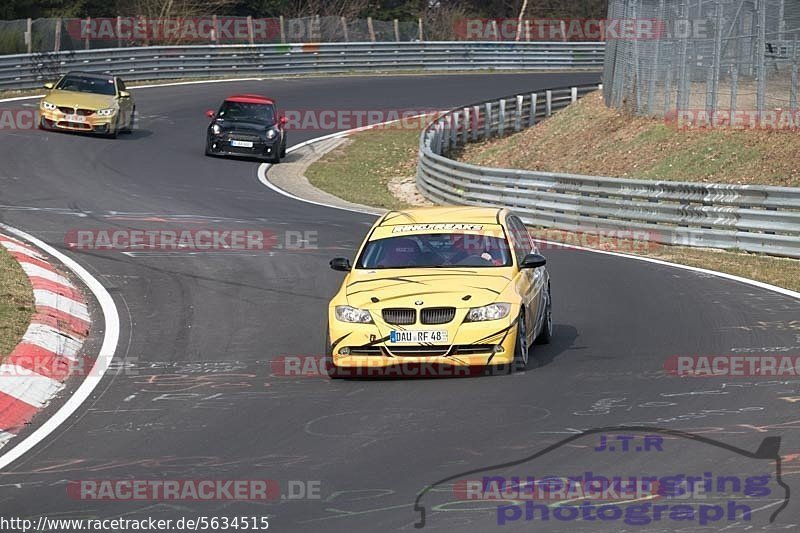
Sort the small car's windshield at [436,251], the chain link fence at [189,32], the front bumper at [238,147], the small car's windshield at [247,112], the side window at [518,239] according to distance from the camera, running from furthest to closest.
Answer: the chain link fence at [189,32]
the small car's windshield at [247,112]
the front bumper at [238,147]
the side window at [518,239]
the small car's windshield at [436,251]

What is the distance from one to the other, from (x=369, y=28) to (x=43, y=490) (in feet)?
182

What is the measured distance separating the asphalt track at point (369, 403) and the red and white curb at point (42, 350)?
36cm

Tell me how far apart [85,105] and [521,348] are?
81.0ft

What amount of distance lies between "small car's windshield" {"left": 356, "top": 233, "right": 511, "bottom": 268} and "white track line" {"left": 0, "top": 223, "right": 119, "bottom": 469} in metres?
2.52

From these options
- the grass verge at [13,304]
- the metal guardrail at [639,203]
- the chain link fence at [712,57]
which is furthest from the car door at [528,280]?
the chain link fence at [712,57]

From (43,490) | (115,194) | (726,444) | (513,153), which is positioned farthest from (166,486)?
(513,153)

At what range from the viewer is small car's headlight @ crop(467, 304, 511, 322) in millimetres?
11148

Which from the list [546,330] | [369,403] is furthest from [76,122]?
[369,403]

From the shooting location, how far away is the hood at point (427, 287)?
1123cm

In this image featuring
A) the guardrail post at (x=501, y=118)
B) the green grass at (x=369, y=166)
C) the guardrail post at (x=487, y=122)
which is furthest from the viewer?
the guardrail post at (x=501, y=118)

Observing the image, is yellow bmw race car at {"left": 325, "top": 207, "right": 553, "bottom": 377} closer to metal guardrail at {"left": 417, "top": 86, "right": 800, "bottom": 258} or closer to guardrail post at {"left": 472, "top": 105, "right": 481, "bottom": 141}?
metal guardrail at {"left": 417, "top": 86, "right": 800, "bottom": 258}

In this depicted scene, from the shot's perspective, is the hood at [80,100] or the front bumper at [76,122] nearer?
the front bumper at [76,122]

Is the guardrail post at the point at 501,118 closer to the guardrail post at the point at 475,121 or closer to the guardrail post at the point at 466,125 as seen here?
the guardrail post at the point at 475,121

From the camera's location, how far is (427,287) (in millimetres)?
11438
